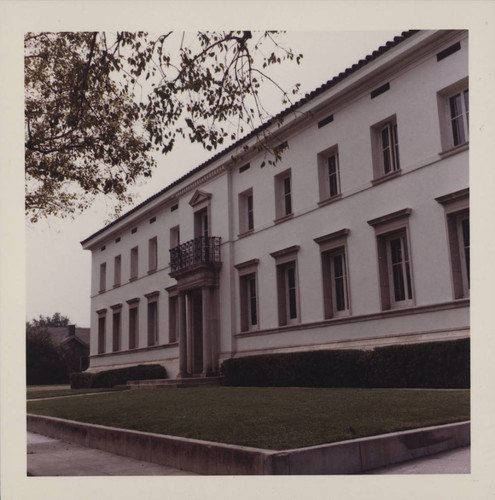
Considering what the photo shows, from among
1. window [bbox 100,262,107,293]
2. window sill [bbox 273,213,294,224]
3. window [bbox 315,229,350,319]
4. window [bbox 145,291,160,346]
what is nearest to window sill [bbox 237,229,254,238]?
window sill [bbox 273,213,294,224]

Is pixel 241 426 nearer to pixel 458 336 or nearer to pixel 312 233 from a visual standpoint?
pixel 458 336

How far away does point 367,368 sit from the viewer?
15.0 meters

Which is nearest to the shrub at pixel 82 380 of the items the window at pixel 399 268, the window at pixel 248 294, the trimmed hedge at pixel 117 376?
the trimmed hedge at pixel 117 376

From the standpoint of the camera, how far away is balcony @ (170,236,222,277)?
75.4 ft

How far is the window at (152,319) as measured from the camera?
91.5 feet

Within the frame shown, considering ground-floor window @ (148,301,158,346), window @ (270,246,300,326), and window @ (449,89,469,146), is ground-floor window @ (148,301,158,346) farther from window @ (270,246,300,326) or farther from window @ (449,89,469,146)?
window @ (449,89,469,146)

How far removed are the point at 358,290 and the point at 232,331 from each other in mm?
6810

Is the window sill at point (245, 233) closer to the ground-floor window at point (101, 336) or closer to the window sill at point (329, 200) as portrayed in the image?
the window sill at point (329, 200)

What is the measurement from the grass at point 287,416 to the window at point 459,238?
363 cm

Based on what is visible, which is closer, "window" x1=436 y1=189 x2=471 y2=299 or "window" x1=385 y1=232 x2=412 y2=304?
"window" x1=436 y1=189 x2=471 y2=299

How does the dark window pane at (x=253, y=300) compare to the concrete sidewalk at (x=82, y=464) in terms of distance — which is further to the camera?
the dark window pane at (x=253, y=300)

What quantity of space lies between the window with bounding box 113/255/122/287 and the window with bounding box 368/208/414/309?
1722cm

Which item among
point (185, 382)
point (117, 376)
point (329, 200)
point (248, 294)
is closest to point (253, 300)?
point (248, 294)

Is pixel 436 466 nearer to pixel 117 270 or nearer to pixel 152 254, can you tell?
pixel 152 254
